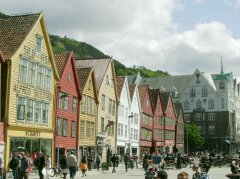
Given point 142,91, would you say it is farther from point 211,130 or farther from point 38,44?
point 211,130

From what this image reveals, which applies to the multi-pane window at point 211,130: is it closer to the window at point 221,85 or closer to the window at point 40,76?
the window at point 221,85

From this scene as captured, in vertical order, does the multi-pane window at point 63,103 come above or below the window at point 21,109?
above

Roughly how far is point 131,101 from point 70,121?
2085cm

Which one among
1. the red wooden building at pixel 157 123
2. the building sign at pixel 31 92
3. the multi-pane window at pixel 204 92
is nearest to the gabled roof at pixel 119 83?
the red wooden building at pixel 157 123

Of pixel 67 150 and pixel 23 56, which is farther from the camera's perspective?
pixel 67 150

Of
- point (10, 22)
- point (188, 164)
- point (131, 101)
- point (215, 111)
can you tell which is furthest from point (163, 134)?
point (10, 22)

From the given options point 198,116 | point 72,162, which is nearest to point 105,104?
point 72,162

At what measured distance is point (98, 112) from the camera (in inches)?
1953

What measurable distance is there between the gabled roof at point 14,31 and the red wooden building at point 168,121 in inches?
1832

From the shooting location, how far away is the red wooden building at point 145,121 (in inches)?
2670

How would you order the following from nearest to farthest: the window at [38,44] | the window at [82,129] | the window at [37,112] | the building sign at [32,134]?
the building sign at [32,134]
the window at [37,112]
the window at [38,44]
the window at [82,129]

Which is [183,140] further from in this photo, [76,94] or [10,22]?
[10,22]

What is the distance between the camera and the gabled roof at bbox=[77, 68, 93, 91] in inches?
1806

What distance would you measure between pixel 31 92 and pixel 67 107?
758cm
